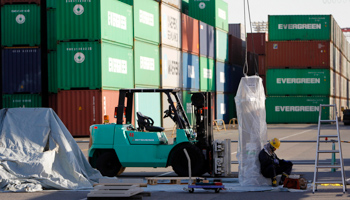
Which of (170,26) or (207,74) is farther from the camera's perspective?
(207,74)

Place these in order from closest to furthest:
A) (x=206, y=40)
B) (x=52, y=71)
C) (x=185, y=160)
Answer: (x=185, y=160) < (x=52, y=71) < (x=206, y=40)

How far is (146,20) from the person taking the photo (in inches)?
1395

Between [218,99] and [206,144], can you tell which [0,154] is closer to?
[206,144]

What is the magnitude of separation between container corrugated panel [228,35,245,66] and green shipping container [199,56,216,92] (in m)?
5.47

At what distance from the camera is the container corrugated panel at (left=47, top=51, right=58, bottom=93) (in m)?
31.7

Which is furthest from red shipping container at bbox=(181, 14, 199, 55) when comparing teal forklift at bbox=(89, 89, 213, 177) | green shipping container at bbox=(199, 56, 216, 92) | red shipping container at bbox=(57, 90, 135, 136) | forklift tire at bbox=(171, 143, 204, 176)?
forklift tire at bbox=(171, 143, 204, 176)

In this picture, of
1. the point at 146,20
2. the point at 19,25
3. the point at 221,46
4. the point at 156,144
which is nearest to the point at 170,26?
the point at 146,20

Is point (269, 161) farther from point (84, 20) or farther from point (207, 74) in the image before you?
point (207, 74)

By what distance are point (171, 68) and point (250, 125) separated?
26.2 meters

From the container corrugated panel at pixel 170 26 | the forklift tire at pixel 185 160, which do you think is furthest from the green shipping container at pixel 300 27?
the forklift tire at pixel 185 160

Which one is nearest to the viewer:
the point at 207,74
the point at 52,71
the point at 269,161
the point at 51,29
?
the point at 269,161

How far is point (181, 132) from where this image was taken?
13820 millimetres

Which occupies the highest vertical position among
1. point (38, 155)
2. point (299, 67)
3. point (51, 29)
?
point (51, 29)

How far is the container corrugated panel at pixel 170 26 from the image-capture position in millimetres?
37797
